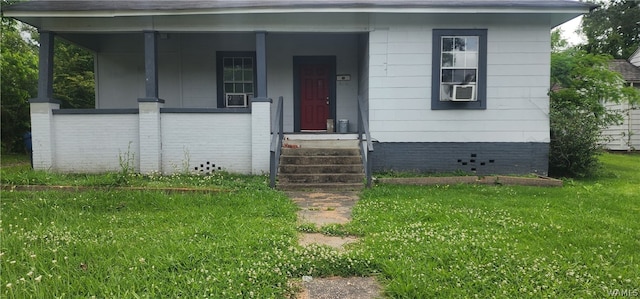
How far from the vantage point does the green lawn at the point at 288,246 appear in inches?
114

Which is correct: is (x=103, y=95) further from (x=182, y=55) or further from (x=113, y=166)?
(x=113, y=166)

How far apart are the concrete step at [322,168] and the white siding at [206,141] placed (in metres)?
1.09

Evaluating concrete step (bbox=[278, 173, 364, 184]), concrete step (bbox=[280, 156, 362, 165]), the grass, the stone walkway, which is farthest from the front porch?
the grass

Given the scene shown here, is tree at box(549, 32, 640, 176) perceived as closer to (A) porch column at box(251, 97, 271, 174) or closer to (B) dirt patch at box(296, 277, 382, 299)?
(A) porch column at box(251, 97, 271, 174)

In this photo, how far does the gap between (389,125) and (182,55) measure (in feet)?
18.1

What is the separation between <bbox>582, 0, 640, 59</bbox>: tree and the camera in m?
27.6

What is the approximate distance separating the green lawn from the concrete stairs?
1.15 m

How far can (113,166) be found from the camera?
845 cm

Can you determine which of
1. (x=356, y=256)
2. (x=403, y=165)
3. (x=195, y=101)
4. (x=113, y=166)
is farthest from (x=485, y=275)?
(x=195, y=101)

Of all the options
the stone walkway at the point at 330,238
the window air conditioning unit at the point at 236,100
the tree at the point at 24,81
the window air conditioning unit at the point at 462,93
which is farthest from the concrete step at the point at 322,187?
the tree at the point at 24,81

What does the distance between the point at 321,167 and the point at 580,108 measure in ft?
19.3

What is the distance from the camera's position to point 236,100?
1042 cm

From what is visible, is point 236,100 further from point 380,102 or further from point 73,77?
point 73,77

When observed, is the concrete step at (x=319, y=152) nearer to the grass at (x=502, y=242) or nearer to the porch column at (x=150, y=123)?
the grass at (x=502, y=242)
